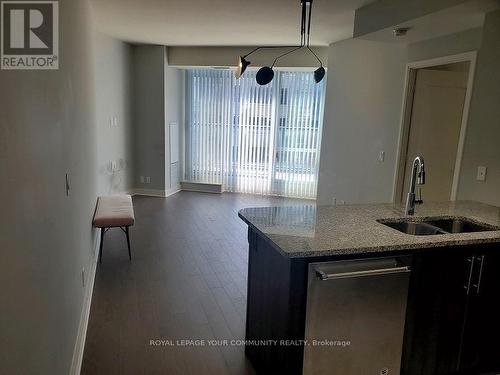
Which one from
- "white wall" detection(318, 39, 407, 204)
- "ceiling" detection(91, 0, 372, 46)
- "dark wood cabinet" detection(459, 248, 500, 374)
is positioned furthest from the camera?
"white wall" detection(318, 39, 407, 204)

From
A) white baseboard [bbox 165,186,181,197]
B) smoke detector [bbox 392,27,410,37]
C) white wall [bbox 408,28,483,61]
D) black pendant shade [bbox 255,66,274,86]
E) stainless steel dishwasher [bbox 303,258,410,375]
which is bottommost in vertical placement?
white baseboard [bbox 165,186,181,197]

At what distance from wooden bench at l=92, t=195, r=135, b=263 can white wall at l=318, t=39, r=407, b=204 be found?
9.48 feet

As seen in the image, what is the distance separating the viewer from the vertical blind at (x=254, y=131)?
6.90 meters

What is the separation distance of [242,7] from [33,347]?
11.7 ft

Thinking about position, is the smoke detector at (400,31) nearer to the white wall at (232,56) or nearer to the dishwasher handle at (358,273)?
the dishwasher handle at (358,273)

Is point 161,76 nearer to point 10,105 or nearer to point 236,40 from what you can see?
point 236,40

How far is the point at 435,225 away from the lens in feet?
8.24

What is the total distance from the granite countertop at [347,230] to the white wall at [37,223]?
993 mm

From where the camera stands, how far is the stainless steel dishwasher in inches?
71.0

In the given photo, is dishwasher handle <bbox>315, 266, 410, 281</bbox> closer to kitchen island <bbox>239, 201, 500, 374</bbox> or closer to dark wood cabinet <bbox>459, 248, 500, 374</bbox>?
kitchen island <bbox>239, 201, 500, 374</bbox>

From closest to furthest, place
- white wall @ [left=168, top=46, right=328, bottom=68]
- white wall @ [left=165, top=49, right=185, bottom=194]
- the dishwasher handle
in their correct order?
the dishwasher handle
white wall @ [left=168, top=46, right=328, bottom=68]
white wall @ [left=165, top=49, right=185, bottom=194]

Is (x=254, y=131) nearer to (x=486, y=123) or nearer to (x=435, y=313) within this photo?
(x=486, y=123)

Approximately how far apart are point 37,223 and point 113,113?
16.2 ft

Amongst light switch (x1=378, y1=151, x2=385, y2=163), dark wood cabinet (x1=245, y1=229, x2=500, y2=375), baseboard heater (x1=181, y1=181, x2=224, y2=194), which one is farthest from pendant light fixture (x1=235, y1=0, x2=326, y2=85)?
baseboard heater (x1=181, y1=181, x2=224, y2=194)
